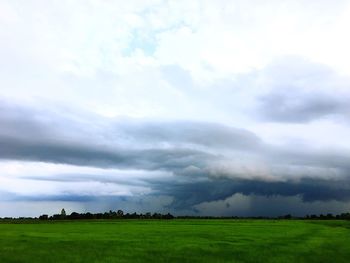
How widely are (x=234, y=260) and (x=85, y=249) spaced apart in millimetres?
11515

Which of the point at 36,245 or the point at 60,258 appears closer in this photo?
the point at 60,258

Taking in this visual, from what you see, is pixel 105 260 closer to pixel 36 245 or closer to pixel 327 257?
pixel 36 245

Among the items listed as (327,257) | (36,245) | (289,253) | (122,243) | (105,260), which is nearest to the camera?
(105,260)

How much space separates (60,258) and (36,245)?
9.42 m

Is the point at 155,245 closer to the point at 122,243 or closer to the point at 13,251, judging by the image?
the point at 122,243

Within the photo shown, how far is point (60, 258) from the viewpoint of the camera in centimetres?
3017

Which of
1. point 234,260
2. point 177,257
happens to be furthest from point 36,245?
point 234,260

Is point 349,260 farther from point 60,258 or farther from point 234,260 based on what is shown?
point 60,258

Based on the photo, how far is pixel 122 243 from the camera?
41.1 meters

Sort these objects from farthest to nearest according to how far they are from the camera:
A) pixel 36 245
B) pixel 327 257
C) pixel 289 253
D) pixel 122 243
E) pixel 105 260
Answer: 1. pixel 122 243
2. pixel 36 245
3. pixel 289 253
4. pixel 327 257
5. pixel 105 260

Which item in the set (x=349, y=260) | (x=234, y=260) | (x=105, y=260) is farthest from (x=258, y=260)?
(x=105, y=260)

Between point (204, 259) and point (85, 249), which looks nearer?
point (204, 259)

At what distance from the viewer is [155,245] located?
39.2 meters

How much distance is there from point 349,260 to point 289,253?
507cm
